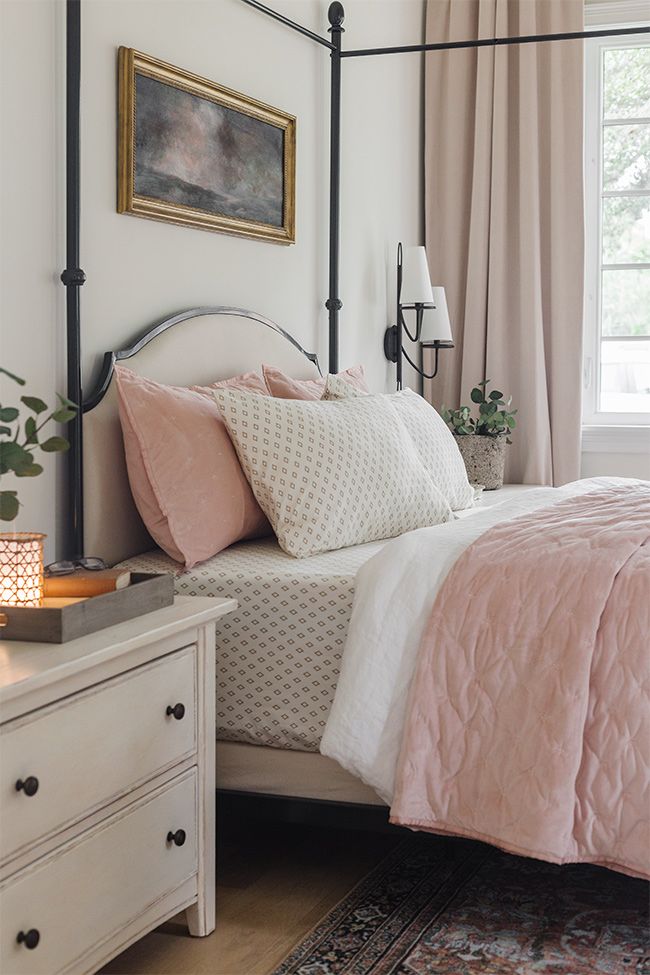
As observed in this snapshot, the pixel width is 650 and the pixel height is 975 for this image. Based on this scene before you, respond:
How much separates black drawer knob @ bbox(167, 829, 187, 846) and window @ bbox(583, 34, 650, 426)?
3031 mm

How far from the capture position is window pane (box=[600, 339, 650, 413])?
14.7 ft

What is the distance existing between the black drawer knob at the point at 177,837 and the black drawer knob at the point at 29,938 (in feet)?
1.19

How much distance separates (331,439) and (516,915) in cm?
105

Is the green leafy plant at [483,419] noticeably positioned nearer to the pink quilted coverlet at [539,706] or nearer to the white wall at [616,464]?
the white wall at [616,464]

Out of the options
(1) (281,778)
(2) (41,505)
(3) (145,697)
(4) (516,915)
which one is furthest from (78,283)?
(4) (516,915)

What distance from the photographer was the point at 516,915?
2.12 meters

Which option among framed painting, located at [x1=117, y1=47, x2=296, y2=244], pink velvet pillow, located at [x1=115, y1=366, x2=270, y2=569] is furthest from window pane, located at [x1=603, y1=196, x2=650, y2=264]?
pink velvet pillow, located at [x1=115, y1=366, x2=270, y2=569]

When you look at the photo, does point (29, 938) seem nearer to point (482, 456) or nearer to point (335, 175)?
point (335, 175)

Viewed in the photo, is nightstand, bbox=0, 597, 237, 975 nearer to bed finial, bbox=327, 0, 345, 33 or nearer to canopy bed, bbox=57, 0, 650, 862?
canopy bed, bbox=57, 0, 650, 862

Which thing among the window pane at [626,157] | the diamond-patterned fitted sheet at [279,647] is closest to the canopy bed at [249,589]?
the diamond-patterned fitted sheet at [279,647]

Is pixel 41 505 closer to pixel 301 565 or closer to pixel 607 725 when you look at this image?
pixel 301 565

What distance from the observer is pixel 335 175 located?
360 centimetres

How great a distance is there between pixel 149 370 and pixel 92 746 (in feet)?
3.70

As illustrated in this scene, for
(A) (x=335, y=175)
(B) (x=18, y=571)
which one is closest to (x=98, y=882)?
(B) (x=18, y=571)
